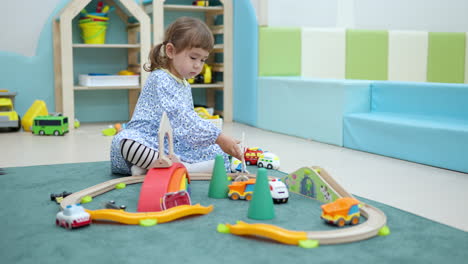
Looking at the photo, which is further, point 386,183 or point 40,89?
point 40,89

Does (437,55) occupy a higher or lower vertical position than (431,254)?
higher

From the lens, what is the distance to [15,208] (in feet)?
5.15

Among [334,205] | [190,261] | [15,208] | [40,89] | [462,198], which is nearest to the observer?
[190,261]

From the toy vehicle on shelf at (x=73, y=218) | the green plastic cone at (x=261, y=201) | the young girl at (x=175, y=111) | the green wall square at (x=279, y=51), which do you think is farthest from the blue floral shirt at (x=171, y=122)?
the green wall square at (x=279, y=51)

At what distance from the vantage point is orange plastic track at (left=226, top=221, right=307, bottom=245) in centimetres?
123

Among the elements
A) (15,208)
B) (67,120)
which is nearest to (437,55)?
(67,120)

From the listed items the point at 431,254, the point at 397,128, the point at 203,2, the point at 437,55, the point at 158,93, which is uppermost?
the point at 203,2

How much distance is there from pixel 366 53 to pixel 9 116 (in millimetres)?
2605

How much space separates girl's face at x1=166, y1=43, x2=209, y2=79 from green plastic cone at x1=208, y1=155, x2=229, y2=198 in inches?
14.7

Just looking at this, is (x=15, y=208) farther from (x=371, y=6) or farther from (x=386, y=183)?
(x=371, y=6)

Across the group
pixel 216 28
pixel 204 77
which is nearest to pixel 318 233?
pixel 204 77

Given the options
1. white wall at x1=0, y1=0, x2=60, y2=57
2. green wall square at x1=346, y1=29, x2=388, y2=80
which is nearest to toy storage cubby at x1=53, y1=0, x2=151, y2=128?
white wall at x1=0, y1=0, x2=60, y2=57

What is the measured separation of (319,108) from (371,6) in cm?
183

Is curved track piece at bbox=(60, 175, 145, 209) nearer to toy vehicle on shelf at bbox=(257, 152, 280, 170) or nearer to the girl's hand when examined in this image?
the girl's hand
